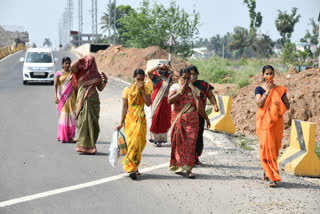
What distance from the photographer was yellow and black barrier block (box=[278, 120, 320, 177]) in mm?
7656

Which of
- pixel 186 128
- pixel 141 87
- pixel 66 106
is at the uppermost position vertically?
pixel 141 87

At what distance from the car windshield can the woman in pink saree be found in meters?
15.2

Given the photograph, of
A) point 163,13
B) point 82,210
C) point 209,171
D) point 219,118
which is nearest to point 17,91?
point 219,118

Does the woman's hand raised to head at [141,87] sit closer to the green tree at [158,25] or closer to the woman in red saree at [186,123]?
the woman in red saree at [186,123]

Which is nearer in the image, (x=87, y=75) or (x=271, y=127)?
(x=271, y=127)

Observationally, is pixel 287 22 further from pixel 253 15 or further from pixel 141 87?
pixel 141 87

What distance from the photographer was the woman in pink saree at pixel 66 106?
959cm

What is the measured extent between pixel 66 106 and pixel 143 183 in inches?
145

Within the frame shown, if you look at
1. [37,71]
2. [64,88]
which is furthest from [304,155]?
[37,71]

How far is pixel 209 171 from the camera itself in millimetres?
7488

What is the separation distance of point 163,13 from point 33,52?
56.0ft

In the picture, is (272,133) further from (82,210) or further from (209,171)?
(82,210)

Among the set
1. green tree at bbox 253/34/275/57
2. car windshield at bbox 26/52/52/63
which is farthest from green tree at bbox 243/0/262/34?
car windshield at bbox 26/52/52/63

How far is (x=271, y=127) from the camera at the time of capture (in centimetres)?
671
